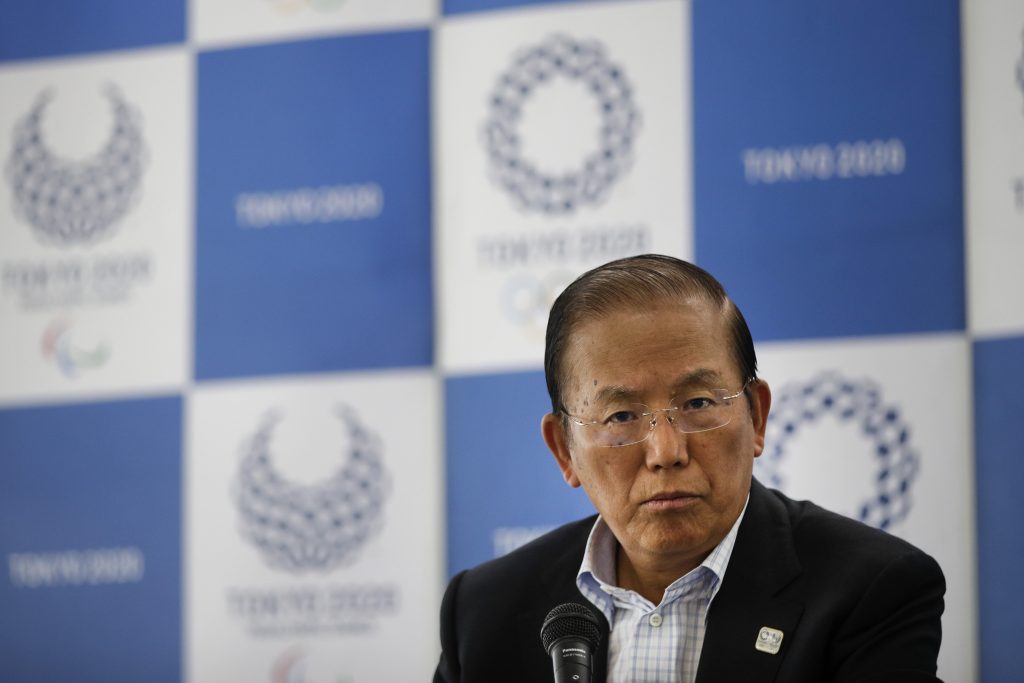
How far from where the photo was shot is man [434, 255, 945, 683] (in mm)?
1986

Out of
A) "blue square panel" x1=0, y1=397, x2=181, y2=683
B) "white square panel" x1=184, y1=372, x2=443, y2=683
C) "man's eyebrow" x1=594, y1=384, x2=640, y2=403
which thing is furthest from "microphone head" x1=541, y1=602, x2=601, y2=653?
"blue square panel" x1=0, y1=397, x2=181, y2=683

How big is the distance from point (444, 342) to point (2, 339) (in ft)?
5.06

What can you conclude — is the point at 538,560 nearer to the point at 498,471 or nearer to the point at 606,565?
the point at 606,565

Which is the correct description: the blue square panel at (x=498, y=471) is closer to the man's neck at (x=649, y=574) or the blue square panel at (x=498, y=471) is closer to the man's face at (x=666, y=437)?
the man's neck at (x=649, y=574)

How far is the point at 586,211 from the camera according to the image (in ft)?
12.5

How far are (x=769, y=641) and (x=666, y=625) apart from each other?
0.64ft

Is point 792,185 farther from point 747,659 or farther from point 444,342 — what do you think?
point 747,659

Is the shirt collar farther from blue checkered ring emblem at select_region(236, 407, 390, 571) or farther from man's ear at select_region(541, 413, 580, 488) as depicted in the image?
blue checkered ring emblem at select_region(236, 407, 390, 571)

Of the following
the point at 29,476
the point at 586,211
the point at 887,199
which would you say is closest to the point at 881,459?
the point at 887,199

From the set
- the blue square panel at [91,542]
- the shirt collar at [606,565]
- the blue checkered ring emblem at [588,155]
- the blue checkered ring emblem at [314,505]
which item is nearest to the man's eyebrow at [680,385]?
the shirt collar at [606,565]

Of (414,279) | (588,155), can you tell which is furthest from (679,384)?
(414,279)

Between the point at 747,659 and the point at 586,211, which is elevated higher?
the point at 586,211

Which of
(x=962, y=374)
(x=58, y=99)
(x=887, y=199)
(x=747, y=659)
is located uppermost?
(x=58, y=99)

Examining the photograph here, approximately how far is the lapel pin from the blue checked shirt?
116 mm
